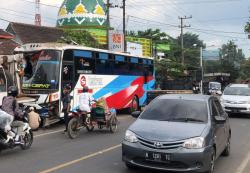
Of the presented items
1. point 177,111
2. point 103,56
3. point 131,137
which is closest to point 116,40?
point 103,56

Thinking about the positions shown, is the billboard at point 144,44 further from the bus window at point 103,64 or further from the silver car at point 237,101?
the bus window at point 103,64

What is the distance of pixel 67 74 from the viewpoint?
59.2 feet

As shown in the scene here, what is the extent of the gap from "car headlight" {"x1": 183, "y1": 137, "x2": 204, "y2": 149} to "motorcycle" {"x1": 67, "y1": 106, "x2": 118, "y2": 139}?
659 centimetres

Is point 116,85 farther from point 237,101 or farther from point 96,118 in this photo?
point 96,118

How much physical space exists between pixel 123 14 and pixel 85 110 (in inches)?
1039

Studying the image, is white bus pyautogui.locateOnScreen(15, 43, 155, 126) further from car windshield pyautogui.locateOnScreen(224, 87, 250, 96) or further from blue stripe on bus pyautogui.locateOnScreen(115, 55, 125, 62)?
car windshield pyautogui.locateOnScreen(224, 87, 250, 96)

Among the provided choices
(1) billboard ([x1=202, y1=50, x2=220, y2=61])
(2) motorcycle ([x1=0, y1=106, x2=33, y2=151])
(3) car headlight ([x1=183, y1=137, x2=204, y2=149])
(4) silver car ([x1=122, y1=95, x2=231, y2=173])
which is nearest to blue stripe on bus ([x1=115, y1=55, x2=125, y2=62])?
(2) motorcycle ([x1=0, y1=106, x2=33, y2=151])

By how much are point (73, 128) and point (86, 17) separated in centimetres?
3793

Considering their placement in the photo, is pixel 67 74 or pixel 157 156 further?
pixel 67 74

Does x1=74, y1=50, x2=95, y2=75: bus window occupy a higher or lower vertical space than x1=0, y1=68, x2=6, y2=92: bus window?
higher

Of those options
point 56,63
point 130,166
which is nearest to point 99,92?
point 56,63

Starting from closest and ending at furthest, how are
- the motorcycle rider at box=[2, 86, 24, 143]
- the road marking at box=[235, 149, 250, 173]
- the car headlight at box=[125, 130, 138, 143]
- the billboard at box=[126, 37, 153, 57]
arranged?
the car headlight at box=[125, 130, 138, 143] < the road marking at box=[235, 149, 250, 173] < the motorcycle rider at box=[2, 86, 24, 143] < the billboard at box=[126, 37, 153, 57]

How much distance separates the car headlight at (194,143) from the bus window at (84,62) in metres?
11.1

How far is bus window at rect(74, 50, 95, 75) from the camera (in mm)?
18953
